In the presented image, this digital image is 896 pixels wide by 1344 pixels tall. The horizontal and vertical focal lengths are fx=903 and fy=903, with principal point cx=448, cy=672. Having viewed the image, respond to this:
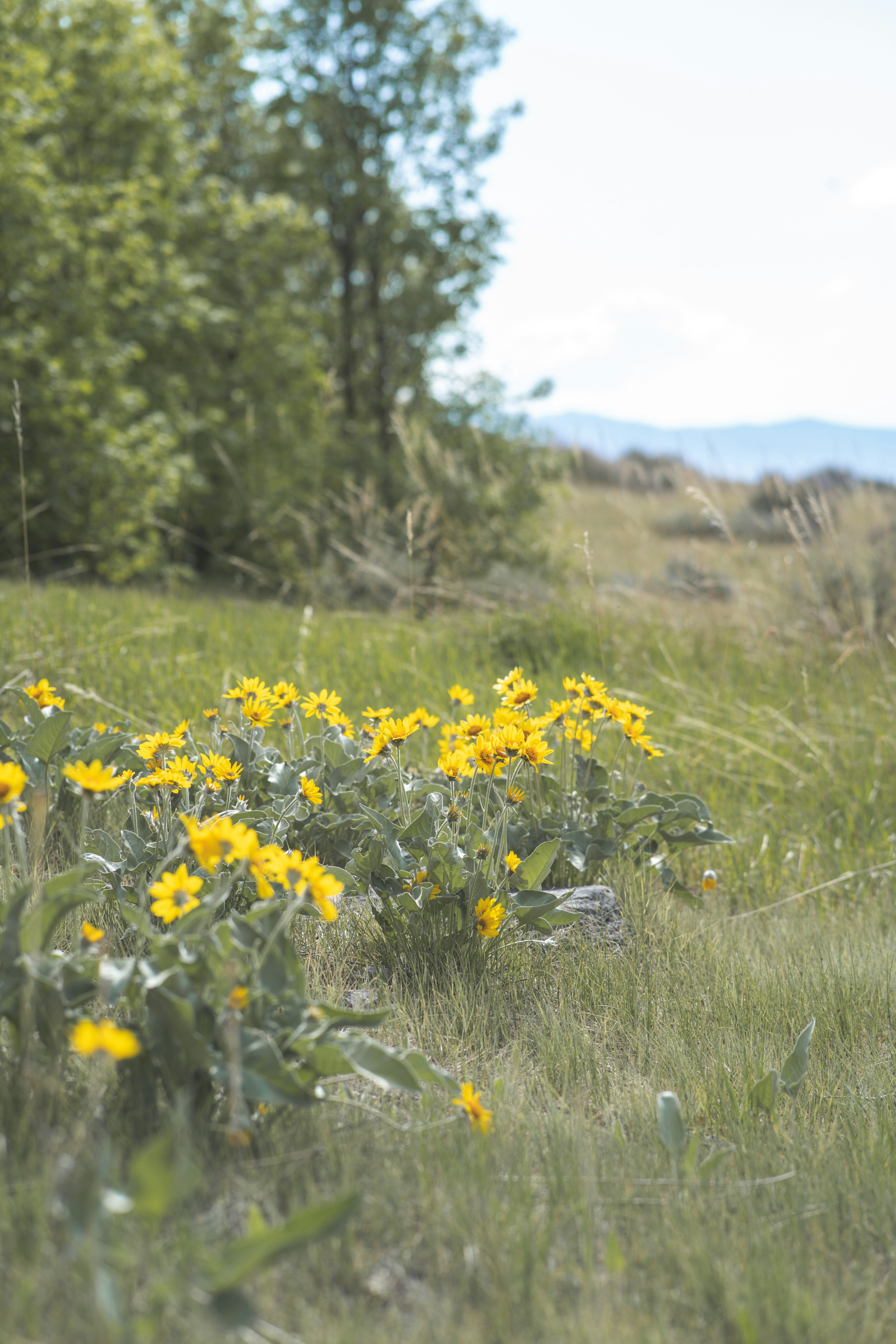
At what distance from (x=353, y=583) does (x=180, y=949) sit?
6.14m

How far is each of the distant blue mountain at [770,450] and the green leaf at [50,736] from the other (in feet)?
13.1

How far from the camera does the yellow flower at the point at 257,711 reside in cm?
207

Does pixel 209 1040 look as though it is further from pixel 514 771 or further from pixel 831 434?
pixel 831 434

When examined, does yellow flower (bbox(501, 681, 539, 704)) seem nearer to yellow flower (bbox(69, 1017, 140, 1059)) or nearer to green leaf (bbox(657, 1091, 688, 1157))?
green leaf (bbox(657, 1091, 688, 1157))

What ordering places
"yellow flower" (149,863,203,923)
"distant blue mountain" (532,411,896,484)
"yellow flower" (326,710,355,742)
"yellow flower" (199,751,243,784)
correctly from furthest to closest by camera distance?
"distant blue mountain" (532,411,896,484) → "yellow flower" (326,710,355,742) → "yellow flower" (199,751,243,784) → "yellow flower" (149,863,203,923)

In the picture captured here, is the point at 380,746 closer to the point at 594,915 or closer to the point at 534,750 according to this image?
the point at 534,750

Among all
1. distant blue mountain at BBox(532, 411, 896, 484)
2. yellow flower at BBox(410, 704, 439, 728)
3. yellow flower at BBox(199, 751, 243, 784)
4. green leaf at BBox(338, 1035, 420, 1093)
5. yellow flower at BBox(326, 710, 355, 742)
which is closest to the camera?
green leaf at BBox(338, 1035, 420, 1093)

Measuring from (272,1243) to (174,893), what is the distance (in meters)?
0.51

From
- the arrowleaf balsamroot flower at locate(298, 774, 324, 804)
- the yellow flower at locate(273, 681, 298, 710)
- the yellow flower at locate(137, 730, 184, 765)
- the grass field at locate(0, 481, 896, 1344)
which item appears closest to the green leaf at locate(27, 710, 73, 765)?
the yellow flower at locate(137, 730, 184, 765)

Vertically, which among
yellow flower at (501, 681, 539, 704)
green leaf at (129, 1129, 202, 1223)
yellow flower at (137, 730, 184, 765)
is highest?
yellow flower at (501, 681, 539, 704)

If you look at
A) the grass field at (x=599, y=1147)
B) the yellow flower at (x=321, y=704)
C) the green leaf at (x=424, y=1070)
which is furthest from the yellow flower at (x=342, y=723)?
the green leaf at (x=424, y=1070)

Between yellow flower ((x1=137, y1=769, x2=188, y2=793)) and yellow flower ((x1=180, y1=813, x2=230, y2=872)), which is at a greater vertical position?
yellow flower ((x1=180, y1=813, x2=230, y2=872))

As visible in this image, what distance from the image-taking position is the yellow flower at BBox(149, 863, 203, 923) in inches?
49.1

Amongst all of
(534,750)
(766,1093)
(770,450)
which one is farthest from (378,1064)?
(770,450)
